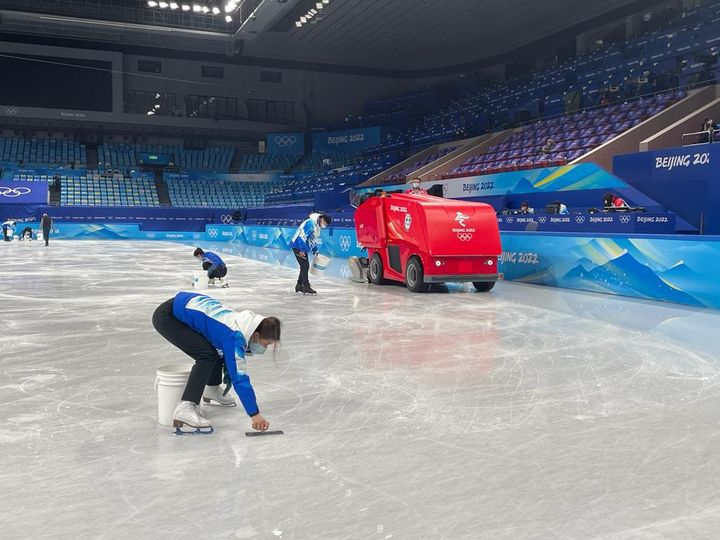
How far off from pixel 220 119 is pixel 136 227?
1081cm

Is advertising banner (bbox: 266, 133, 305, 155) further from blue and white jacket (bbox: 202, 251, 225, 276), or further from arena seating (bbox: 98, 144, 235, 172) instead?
blue and white jacket (bbox: 202, 251, 225, 276)

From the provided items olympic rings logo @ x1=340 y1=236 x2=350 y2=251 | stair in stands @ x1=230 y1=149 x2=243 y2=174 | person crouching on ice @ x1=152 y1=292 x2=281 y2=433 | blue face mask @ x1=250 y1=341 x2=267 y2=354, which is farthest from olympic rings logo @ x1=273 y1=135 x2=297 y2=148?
blue face mask @ x1=250 y1=341 x2=267 y2=354

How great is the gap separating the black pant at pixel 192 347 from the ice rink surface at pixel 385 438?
0.92ft

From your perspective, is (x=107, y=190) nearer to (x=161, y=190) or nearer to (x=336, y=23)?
(x=161, y=190)

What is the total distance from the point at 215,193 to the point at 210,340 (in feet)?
128

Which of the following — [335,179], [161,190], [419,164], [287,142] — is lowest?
[161,190]

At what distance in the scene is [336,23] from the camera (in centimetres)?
3497

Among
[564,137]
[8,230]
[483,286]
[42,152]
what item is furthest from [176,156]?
[483,286]

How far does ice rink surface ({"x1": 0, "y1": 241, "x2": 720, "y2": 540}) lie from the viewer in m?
2.56

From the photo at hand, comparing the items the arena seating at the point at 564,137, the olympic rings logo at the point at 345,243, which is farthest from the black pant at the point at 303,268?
the arena seating at the point at 564,137

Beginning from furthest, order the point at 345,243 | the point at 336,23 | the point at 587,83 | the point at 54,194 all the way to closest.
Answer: the point at 54,194 < the point at 336,23 < the point at 587,83 < the point at 345,243

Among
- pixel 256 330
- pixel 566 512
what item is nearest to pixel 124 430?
pixel 256 330

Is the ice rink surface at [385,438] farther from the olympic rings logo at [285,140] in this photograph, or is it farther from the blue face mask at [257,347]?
→ the olympic rings logo at [285,140]

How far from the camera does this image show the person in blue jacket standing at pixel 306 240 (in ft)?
33.5
